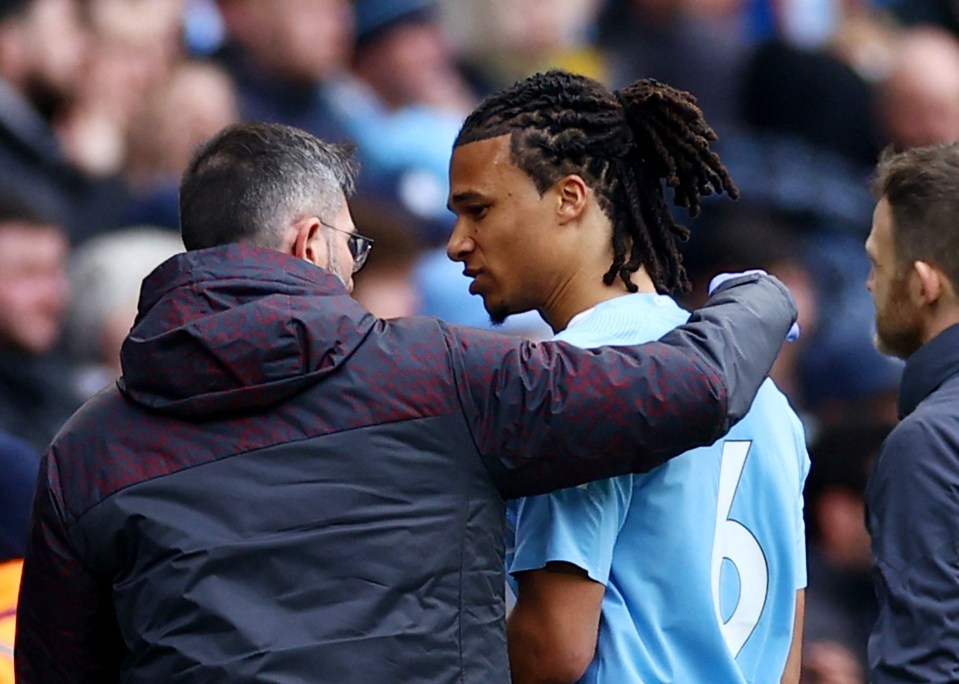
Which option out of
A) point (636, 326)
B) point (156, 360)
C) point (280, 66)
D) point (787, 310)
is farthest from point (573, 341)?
point (280, 66)

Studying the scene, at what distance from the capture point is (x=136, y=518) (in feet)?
7.53

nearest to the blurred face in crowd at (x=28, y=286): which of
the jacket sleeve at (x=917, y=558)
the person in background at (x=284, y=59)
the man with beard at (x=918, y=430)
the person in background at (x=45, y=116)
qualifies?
the person in background at (x=45, y=116)

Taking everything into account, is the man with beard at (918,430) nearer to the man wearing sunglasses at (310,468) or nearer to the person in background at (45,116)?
the man wearing sunglasses at (310,468)

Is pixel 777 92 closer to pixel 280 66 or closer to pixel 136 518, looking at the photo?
pixel 280 66

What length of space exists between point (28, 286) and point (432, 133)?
193cm

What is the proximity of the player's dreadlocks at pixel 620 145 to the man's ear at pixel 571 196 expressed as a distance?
1 cm

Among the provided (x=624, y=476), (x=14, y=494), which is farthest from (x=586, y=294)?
(x=14, y=494)

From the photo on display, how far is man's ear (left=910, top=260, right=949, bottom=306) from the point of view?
291 centimetres

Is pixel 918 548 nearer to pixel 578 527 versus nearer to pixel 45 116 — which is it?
pixel 578 527

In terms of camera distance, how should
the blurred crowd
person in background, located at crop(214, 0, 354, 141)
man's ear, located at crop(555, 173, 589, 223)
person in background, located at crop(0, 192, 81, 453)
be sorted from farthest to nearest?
person in background, located at crop(214, 0, 354, 141), the blurred crowd, person in background, located at crop(0, 192, 81, 453), man's ear, located at crop(555, 173, 589, 223)

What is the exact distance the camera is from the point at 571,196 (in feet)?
8.80

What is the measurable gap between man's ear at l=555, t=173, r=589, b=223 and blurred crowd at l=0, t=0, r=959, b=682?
2352 mm

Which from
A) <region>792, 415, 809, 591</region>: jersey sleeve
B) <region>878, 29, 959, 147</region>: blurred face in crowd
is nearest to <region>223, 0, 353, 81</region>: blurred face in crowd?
<region>878, 29, 959, 147</region>: blurred face in crowd

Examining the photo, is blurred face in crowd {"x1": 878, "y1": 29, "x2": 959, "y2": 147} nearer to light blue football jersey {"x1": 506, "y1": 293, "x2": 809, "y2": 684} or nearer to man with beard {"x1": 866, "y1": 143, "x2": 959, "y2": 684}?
man with beard {"x1": 866, "y1": 143, "x2": 959, "y2": 684}
